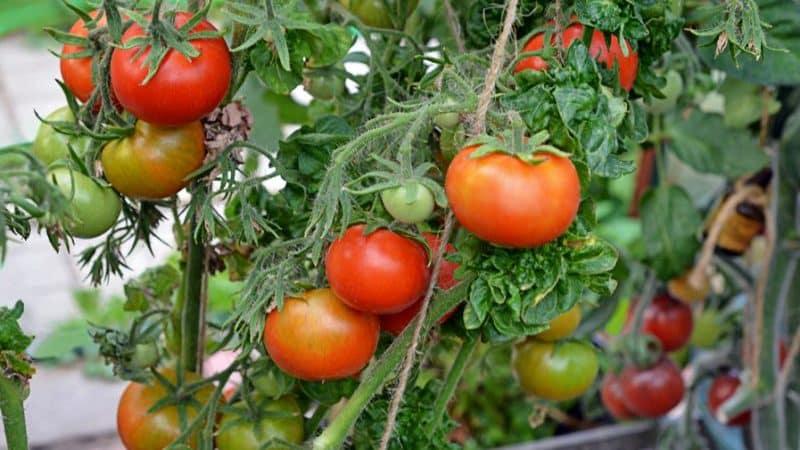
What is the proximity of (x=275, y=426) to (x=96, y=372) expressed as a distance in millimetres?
1848

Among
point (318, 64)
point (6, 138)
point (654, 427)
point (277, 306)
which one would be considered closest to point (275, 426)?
point (277, 306)

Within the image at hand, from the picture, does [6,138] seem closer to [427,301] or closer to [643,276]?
[643,276]

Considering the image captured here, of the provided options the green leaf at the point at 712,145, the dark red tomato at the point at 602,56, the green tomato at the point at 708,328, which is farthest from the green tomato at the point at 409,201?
the green tomato at the point at 708,328

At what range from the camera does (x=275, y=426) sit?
2.83 ft

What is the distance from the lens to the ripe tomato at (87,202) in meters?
0.73

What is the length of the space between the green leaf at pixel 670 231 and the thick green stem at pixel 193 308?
65 centimetres

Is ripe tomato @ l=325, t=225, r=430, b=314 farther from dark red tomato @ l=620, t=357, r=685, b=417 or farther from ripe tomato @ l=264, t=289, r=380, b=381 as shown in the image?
dark red tomato @ l=620, t=357, r=685, b=417

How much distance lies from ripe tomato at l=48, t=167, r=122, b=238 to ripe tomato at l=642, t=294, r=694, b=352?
3.16 ft

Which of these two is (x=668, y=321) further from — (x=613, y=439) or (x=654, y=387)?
(x=613, y=439)

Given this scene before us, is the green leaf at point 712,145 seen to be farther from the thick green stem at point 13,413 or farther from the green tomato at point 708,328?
the thick green stem at point 13,413

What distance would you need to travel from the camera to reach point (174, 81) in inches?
27.3

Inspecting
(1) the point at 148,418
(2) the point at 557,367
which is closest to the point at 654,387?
(2) the point at 557,367

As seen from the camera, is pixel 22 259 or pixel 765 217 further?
pixel 22 259

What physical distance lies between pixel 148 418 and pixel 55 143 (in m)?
0.25
